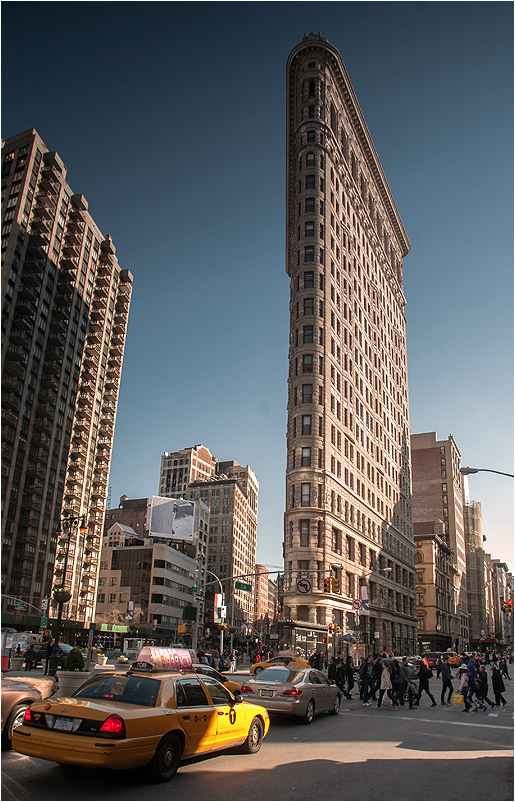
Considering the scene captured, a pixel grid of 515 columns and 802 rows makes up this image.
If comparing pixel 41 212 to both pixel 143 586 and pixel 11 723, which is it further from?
pixel 11 723

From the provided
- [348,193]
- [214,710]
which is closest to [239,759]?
[214,710]

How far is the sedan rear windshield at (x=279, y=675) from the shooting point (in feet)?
52.9

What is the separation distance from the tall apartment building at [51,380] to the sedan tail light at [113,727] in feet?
210

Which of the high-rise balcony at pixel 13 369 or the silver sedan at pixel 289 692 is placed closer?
the silver sedan at pixel 289 692

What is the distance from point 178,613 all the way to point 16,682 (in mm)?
108009

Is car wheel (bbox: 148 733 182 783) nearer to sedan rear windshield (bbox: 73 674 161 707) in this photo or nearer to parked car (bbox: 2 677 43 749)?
sedan rear windshield (bbox: 73 674 161 707)

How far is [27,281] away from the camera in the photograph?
79562mm

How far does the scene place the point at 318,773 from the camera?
31.5 ft

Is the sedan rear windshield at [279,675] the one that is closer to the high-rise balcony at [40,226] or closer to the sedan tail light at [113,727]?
the sedan tail light at [113,727]

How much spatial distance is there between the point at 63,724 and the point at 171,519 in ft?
286

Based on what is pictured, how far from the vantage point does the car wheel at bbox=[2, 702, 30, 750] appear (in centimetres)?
1039

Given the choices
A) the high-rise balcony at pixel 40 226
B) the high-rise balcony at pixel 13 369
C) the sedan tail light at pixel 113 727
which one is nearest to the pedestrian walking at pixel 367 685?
the sedan tail light at pixel 113 727

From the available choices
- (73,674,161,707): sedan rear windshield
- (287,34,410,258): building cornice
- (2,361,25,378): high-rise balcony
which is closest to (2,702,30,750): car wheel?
(73,674,161,707): sedan rear windshield

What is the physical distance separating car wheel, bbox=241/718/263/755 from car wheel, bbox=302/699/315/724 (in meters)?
4.72
